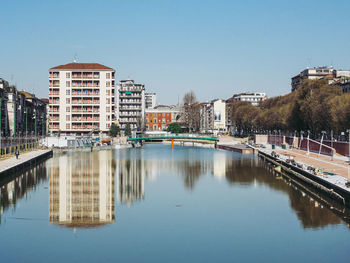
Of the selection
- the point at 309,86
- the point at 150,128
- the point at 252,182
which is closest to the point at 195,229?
the point at 252,182

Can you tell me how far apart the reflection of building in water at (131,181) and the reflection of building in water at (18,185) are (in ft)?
25.8

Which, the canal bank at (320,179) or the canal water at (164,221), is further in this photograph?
Answer: the canal bank at (320,179)

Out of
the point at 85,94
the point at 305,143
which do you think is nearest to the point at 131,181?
the point at 305,143

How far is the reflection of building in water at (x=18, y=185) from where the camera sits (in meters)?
35.1

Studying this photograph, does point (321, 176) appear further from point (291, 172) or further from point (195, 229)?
point (195, 229)

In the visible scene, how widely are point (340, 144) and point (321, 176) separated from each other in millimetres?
21500

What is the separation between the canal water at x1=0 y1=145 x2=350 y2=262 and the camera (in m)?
22.9

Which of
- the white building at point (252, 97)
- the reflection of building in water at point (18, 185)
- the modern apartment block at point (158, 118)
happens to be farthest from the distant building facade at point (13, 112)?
the white building at point (252, 97)

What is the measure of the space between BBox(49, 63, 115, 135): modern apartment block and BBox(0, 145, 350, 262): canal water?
221ft

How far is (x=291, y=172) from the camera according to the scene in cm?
4991

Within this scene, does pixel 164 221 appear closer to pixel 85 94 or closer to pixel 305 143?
pixel 305 143

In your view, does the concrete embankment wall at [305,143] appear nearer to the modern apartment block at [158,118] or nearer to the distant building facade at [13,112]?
the distant building facade at [13,112]

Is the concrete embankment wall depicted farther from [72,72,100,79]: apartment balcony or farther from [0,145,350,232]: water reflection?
[72,72,100,79]: apartment balcony

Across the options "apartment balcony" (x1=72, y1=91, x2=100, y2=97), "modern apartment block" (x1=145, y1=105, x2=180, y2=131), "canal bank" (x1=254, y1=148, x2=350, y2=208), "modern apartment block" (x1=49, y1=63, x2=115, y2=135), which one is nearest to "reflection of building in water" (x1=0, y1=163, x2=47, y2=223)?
"canal bank" (x1=254, y1=148, x2=350, y2=208)
